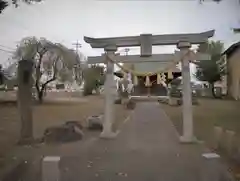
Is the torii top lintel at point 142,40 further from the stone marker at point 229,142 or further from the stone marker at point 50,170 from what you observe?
the stone marker at point 50,170

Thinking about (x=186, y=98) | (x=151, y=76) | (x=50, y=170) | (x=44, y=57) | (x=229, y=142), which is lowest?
(x=50, y=170)

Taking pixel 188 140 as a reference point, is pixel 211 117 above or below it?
above

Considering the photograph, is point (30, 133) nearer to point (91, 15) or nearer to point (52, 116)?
point (52, 116)

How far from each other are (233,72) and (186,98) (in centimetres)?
29

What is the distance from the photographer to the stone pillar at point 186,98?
5.61 ft

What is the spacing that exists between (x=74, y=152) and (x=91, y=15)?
0.76m

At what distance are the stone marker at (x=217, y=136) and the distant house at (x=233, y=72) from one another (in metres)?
0.19

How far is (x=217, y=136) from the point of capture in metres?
1.72

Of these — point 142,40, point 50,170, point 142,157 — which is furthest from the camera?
point 142,40

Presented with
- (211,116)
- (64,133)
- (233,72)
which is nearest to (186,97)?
(211,116)

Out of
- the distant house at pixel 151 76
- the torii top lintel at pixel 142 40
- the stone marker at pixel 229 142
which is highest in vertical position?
the torii top lintel at pixel 142 40

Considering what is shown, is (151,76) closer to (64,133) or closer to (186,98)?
(186,98)

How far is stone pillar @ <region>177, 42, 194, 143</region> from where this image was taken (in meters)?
1.71

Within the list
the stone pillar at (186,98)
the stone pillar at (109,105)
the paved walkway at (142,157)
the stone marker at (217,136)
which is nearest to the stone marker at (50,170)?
the paved walkway at (142,157)
